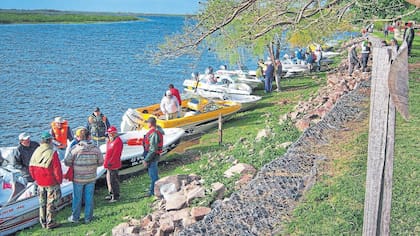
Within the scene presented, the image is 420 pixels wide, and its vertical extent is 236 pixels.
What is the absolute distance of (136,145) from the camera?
15586 millimetres

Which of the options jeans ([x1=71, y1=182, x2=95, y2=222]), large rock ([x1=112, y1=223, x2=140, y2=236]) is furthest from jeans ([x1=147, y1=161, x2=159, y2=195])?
large rock ([x1=112, y1=223, x2=140, y2=236])

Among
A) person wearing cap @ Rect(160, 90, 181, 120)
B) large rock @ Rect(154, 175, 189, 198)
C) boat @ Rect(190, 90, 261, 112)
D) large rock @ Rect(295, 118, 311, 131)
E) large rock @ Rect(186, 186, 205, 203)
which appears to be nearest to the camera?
large rock @ Rect(186, 186, 205, 203)

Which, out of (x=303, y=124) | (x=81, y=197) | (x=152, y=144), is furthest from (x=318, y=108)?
(x=81, y=197)

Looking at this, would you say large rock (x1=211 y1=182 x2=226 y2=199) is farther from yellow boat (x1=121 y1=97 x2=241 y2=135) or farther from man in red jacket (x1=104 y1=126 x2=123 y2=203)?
yellow boat (x1=121 y1=97 x2=241 y2=135)

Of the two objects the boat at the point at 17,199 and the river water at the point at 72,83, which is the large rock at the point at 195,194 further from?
Answer: the river water at the point at 72,83

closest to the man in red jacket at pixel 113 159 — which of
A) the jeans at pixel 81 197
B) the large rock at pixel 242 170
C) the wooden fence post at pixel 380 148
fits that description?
the jeans at pixel 81 197

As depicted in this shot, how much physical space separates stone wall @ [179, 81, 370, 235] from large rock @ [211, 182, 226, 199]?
0.57m

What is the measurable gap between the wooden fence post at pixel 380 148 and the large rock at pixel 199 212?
3.51 meters

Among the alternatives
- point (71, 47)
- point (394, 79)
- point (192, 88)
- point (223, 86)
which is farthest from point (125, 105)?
point (71, 47)

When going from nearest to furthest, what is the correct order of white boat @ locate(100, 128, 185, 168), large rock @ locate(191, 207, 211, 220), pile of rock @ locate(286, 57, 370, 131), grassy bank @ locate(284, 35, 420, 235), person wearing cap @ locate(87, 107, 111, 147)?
1. grassy bank @ locate(284, 35, 420, 235)
2. large rock @ locate(191, 207, 211, 220)
3. pile of rock @ locate(286, 57, 370, 131)
4. white boat @ locate(100, 128, 185, 168)
5. person wearing cap @ locate(87, 107, 111, 147)

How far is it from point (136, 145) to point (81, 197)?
545 centimetres

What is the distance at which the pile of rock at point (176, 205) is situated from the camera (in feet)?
25.8

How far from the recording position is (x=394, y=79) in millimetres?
4125

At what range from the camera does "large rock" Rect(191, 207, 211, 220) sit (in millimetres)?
7785
